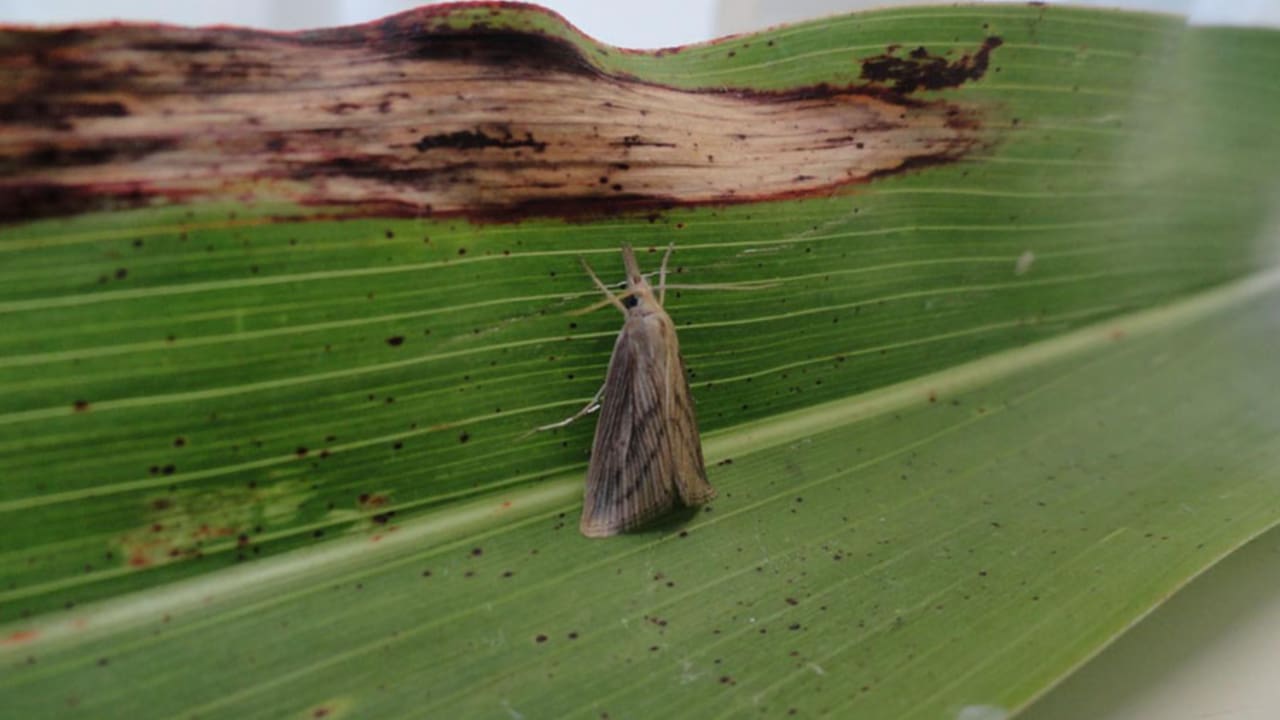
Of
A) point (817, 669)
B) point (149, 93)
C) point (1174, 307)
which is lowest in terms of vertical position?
point (817, 669)

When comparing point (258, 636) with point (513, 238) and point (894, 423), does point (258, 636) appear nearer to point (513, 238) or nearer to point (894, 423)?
point (513, 238)

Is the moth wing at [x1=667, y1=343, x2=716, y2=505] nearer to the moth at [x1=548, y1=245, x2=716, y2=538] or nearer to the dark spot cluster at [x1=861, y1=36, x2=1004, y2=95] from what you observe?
the moth at [x1=548, y1=245, x2=716, y2=538]

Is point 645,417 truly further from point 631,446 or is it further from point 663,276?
point 663,276

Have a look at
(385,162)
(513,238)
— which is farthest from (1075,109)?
(385,162)

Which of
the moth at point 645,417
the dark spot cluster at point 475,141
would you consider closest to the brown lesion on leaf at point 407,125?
the dark spot cluster at point 475,141

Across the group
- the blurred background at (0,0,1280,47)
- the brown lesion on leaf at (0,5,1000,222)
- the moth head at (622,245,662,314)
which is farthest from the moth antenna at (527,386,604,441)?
the blurred background at (0,0,1280,47)

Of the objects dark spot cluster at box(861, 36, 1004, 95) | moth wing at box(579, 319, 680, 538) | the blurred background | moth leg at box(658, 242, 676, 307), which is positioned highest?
the blurred background

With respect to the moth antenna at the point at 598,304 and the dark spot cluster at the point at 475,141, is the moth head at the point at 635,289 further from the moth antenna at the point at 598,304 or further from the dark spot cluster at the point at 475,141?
the dark spot cluster at the point at 475,141
